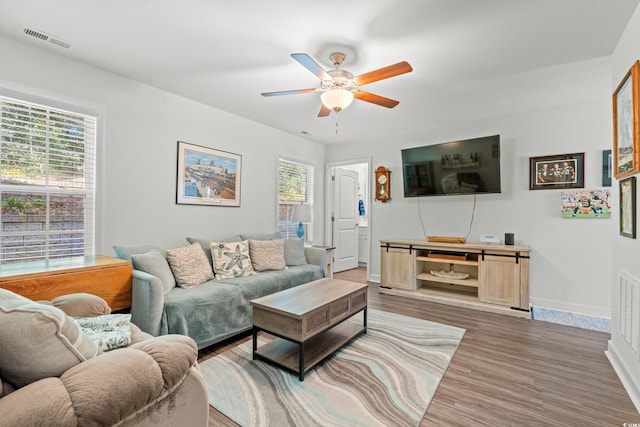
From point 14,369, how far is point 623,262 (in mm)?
3291

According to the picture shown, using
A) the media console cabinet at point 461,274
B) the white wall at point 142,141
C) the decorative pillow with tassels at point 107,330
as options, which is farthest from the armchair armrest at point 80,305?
the media console cabinet at point 461,274

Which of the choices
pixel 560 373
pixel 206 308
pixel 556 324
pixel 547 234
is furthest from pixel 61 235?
pixel 547 234

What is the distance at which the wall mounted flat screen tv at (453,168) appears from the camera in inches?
148

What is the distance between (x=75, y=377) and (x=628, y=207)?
119 inches

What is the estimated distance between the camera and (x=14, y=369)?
825mm

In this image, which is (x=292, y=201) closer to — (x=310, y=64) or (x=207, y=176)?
(x=207, y=176)

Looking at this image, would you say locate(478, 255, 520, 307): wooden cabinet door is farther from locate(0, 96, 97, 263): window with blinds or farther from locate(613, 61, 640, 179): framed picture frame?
locate(0, 96, 97, 263): window with blinds

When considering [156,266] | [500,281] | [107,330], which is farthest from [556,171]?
[107,330]

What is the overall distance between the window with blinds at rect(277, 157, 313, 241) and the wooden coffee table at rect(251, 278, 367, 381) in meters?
2.14

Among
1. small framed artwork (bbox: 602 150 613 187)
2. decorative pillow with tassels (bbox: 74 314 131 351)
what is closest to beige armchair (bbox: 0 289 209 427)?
decorative pillow with tassels (bbox: 74 314 131 351)

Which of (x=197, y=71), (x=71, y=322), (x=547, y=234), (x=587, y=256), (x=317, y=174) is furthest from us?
(x=317, y=174)

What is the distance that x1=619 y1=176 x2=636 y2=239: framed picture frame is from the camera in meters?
1.89

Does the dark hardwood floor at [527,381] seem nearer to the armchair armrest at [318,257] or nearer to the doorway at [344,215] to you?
the armchair armrest at [318,257]

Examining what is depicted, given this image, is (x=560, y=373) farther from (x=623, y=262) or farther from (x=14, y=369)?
(x=14, y=369)
